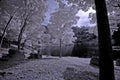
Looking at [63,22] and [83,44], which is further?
[83,44]

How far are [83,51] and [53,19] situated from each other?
8.81 meters

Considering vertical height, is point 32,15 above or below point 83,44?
above

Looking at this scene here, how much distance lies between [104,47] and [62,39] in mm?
14504

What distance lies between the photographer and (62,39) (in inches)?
689

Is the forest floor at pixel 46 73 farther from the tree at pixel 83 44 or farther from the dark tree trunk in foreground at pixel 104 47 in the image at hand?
the tree at pixel 83 44

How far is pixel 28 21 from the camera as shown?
15328mm

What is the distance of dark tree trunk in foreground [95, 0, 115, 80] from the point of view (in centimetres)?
297

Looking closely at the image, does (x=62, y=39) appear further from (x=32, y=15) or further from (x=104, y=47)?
(x=104, y=47)

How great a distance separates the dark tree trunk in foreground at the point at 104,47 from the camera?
2.97 meters

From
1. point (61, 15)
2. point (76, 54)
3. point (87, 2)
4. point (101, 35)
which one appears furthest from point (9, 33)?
point (101, 35)

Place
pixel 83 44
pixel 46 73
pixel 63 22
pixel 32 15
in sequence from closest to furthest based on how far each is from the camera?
pixel 46 73, pixel 32 15, pixel 63 22, pixel 83 44

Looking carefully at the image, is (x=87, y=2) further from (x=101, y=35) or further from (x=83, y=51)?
(x=83, y=51)

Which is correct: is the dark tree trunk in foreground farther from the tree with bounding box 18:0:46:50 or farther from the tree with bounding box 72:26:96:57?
the tree with bounding box 72:26:96:57

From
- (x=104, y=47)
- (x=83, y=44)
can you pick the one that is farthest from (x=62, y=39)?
(x=104, y=47)
